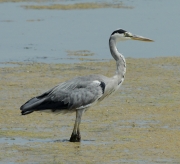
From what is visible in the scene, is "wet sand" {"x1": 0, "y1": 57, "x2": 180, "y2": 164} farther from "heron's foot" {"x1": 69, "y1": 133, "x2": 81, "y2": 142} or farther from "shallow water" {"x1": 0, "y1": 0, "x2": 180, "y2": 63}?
"shallow water" {"x1": 0, "y1": 0, "x2": 180, "y2": 63}

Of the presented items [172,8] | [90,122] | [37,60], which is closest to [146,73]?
[37,60]

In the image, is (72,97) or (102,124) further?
(102,124)

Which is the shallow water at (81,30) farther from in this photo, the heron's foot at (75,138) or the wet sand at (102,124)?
the heron's foot at (75,138)

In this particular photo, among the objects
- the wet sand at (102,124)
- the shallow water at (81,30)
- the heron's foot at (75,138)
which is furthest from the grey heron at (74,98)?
the shallow water at (81,30)

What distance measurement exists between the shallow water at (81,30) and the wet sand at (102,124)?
231cm

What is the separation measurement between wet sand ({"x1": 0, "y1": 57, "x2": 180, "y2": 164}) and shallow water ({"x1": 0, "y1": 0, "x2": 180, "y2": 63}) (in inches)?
91.1

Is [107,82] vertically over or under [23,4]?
over

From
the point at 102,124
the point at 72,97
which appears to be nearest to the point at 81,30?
the point at 102,124

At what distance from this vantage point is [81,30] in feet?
67.9

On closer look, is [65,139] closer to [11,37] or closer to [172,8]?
[11,37]

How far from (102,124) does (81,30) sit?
10800mm

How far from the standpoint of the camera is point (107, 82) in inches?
377

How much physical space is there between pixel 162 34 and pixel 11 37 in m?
4.23

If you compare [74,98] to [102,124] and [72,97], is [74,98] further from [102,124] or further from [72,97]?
[102,124]
